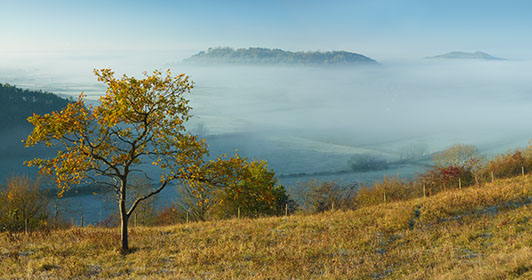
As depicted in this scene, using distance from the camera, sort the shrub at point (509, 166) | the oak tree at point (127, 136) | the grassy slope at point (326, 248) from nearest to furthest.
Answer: the grassy slope at point (326, 248), the oak tree at point (127, 136), the shrub at point (509, 166)

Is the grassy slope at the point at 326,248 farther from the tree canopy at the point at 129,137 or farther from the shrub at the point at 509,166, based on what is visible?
the shrub at the point at 509,166

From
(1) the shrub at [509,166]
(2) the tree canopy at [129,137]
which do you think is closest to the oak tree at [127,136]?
(2) the tree canopy at [129,137]

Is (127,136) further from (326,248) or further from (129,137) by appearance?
(326,248)

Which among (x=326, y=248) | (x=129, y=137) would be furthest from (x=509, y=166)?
(x=129, y=137)

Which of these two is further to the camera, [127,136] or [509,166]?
[509,166]

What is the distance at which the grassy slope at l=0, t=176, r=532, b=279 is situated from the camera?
48.0 ft

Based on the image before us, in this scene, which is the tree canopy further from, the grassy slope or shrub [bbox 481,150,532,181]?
A: shrub [bbox 481,150,532,181]

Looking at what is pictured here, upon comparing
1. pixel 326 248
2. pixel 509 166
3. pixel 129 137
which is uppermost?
pixel 129 137

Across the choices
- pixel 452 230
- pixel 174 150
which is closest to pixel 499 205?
pixel 452 230

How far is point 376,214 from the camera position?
25.8 m

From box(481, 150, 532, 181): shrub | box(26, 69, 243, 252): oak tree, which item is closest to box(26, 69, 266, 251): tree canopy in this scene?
box(26, 69, 243, 252): oak tree

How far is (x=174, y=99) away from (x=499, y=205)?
19.5 m

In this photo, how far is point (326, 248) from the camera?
18.5 m

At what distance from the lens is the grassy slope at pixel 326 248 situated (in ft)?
48.0
